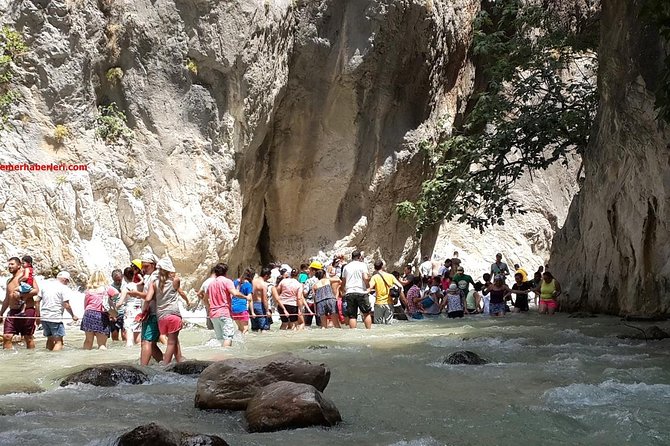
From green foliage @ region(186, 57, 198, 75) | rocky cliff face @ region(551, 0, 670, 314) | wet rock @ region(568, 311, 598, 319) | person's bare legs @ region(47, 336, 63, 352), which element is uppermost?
green foliage @ region(186, 57, 198, 75)

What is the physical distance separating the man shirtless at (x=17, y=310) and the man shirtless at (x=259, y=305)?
4.10m

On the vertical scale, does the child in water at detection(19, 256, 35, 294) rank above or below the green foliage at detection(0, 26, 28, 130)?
below

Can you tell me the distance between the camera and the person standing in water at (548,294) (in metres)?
17.0

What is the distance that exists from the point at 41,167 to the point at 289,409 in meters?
11.7

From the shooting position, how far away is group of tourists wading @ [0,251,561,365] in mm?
8914

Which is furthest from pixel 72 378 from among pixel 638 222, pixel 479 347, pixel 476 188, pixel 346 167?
pixel 346 167

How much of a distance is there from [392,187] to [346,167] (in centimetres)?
167

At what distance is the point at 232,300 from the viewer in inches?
524

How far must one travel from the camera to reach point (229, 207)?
19.6 metres

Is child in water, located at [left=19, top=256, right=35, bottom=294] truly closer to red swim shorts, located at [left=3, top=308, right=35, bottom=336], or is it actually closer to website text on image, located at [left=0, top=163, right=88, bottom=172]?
red swim shorts, located at [left=3, top=308, right=35, bottom=336]

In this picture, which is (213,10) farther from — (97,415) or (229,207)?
(97,415)

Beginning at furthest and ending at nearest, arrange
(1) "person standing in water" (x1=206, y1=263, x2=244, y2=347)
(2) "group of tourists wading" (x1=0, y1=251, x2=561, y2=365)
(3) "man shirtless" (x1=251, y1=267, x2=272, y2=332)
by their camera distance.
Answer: (3) "man shirtless" (x1=251, y1=267, x2=272, y2=332) → (1) "person standing in water" (x1=206, y1=263, x2=244, y2=347) → (2) "group of tourists wading" (x1=0, y1=251, x2=561, y2=365)

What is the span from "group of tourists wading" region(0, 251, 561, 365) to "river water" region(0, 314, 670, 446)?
0.51 metres

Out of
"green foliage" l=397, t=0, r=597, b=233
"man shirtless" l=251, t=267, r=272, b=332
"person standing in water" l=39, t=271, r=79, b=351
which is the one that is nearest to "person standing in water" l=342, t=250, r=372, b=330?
"man shirtless" l=251, t=267, r=272, b=332
